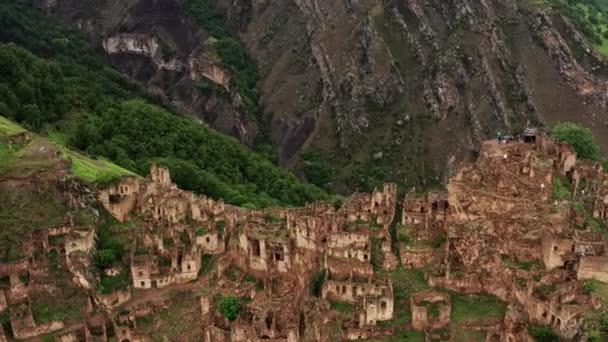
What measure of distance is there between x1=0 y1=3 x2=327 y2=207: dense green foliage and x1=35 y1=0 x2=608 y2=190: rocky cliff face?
22722 mm

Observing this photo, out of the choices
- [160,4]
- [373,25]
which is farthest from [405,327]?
[160,4]

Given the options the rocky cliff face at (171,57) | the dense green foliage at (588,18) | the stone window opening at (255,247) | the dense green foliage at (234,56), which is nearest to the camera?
the stone window opening at (255,247)

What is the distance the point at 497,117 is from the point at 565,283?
92301 millimetres

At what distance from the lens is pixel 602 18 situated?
6959 inches

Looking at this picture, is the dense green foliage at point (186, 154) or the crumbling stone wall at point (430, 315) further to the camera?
the dense green foliage at point (186, 154)

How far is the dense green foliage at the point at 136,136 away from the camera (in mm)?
105669

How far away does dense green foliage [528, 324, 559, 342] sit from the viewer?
173ft

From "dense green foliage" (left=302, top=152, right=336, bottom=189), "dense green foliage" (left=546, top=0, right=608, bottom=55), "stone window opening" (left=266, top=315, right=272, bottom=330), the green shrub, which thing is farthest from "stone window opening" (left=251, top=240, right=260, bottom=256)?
"dense green foliage" (left=546, top=0, right=608, bottom=55)

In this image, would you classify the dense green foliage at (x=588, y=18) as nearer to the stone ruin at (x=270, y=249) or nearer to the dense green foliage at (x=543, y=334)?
the stone ruin at (x=270, y=249)

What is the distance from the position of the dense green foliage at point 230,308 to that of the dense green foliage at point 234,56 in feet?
345

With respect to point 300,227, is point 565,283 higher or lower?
lower

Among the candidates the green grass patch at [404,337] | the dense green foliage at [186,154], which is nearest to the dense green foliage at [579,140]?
the dense green foliage at [186,154]

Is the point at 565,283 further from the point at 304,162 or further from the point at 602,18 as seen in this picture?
the point at 602,18

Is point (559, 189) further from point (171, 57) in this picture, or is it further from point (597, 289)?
point (171, 57)
